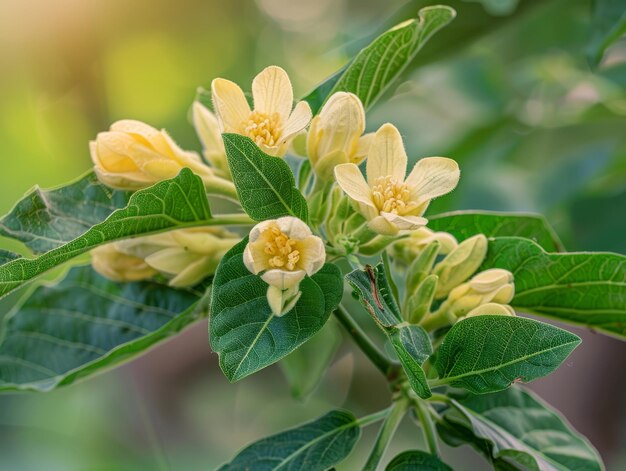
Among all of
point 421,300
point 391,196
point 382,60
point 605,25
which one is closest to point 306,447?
point 421,300

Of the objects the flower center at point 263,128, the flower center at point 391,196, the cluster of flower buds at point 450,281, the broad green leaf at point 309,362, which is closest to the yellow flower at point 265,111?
the flower center at point 263,128

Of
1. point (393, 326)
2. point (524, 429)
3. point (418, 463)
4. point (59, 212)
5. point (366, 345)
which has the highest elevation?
point (59, 212)

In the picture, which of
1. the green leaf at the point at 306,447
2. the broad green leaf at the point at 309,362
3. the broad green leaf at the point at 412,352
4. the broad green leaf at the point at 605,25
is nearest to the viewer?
the broad green leaf at the point at 412,352

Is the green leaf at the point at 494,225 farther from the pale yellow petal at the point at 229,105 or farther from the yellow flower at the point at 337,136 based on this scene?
the pale yellow petal at the point at 229,105

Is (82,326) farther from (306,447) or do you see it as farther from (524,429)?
(524,429)

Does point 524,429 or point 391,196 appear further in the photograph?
point 524,429

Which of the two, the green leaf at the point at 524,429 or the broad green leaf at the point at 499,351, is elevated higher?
the broad green leaf at the point at 499,351

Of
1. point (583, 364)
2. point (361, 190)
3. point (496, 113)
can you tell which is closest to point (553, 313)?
point (361, 190)
